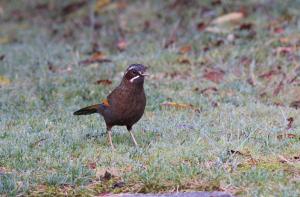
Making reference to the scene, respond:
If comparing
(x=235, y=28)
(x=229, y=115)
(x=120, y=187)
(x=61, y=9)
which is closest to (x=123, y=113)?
(x=120, y=187)

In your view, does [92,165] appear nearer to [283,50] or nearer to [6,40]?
[283,50]

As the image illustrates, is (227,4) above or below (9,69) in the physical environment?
above

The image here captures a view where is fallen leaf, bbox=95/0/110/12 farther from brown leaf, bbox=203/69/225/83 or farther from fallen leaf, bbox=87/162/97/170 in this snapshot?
fallen leaf, bbox=87/162/97/170

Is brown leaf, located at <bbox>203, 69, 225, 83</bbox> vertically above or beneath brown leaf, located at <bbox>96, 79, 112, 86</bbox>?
beneath

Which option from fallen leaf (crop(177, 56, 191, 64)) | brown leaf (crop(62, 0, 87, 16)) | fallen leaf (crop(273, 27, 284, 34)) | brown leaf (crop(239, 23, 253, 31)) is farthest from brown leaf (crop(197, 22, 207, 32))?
brown leaf (crop(62, 0, 87, 16))

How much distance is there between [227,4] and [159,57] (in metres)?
3.44

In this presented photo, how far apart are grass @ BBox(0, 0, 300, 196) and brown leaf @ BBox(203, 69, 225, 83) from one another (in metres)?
0.11

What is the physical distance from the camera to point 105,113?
22.7 feet

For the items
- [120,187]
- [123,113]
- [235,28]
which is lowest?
[120,187]

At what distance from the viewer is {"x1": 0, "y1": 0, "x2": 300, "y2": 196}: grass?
5.61m

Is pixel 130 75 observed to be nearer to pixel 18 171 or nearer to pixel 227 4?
pixel 18 171

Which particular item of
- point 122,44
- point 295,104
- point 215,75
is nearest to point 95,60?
point 122,44

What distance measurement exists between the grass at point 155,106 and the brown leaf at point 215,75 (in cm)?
11

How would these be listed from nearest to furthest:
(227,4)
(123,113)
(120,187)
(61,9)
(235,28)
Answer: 1. (120,187)
2. (123,113)
3. (235,28)
4. (227,4)
5. (61,9)
